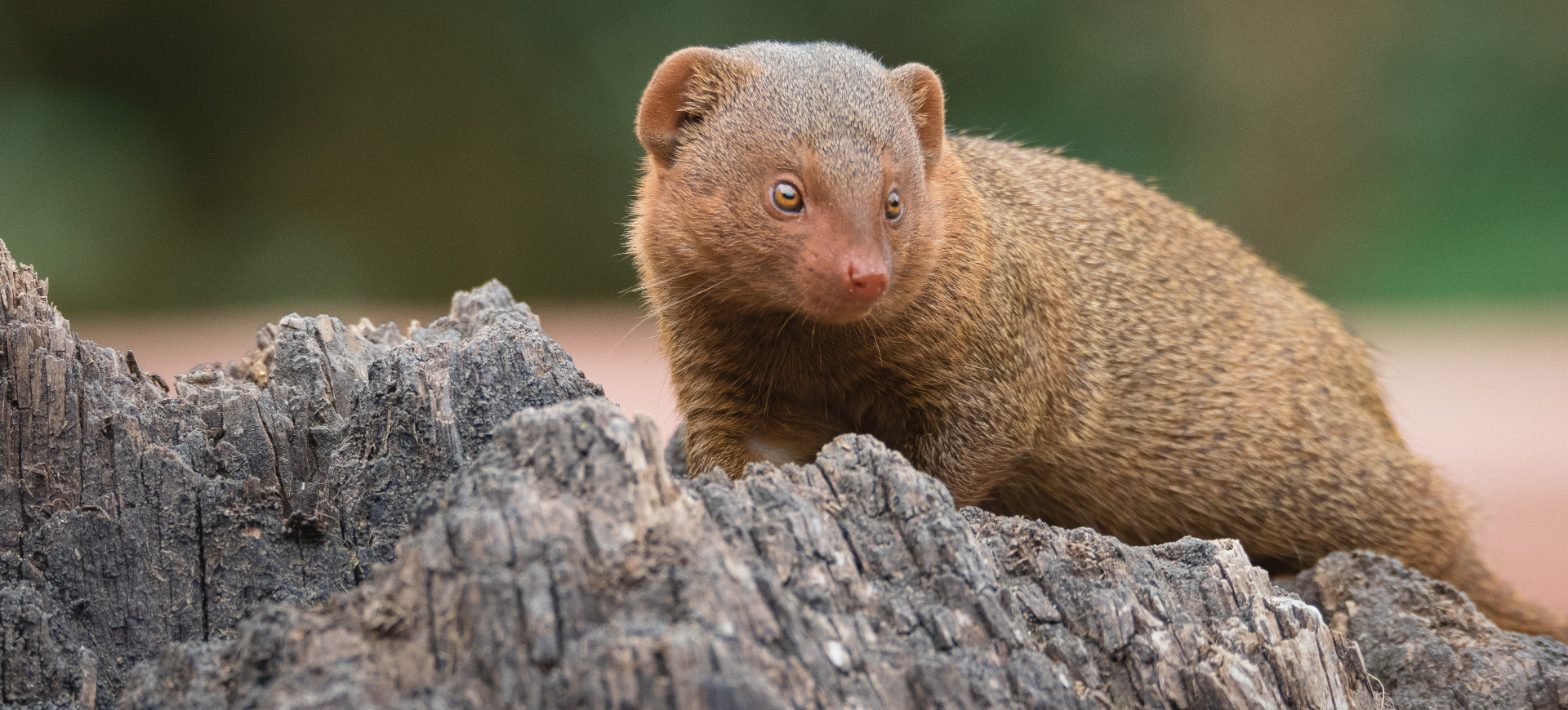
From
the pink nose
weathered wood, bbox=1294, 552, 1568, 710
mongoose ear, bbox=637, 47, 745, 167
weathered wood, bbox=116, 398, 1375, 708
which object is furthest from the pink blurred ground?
weathered wood, bbox=116, 398, 1375, 708

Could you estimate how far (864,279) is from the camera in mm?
2510

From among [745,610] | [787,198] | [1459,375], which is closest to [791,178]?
[787,198]

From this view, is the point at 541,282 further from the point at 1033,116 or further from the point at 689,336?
the point at 689,336

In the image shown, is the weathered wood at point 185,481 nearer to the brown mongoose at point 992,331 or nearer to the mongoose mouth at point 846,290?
the mongoose mouth at point 846,290

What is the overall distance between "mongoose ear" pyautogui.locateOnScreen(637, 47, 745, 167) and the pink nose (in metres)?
0.66

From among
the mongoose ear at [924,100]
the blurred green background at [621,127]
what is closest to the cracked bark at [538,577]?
the mongoose ear at [924,100]

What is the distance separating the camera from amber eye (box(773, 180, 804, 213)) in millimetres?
2676

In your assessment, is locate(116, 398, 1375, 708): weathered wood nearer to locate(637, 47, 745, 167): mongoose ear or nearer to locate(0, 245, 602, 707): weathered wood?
locate(0, 245, 602, 707): weathered wood

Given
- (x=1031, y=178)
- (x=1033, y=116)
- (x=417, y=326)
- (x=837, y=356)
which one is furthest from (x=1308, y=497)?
(x=1033, y=116)

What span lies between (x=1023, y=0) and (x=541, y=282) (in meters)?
4.50

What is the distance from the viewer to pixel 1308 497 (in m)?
3.62

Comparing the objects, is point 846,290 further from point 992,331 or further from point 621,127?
point 621,127

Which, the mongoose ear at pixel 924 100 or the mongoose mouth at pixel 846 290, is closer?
the mongoose mouth at pixel 846 290

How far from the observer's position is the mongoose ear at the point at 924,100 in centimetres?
298
